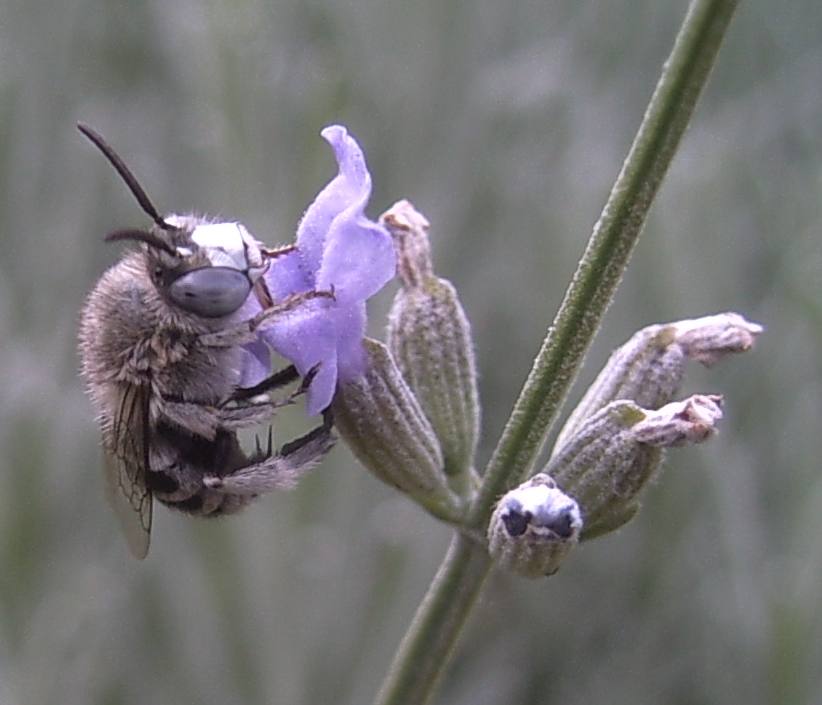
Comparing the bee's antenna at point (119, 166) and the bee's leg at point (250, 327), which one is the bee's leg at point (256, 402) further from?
the bee's antenna at point (119, 166)

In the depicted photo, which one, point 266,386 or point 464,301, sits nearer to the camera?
point 266,386

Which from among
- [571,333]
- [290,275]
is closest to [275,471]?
[290,275]

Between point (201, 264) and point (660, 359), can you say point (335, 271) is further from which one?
point (660, 359)

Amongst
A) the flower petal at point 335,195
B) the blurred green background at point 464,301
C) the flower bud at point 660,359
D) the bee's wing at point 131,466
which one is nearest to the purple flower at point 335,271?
the flower petal at point 335,195

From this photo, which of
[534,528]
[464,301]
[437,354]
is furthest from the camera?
[464,301]

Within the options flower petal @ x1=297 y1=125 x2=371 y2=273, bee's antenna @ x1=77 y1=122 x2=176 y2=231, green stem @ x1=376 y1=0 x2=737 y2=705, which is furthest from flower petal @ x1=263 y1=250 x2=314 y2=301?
green stem @ x1=376 y1=0 x2=737 y2=705

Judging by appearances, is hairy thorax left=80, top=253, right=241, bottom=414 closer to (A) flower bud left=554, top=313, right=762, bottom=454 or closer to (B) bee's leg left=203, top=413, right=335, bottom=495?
(B) bee's leg left=203, top=413, right=335, bottom=495

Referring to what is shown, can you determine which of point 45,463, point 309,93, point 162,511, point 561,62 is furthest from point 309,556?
point 561,62
